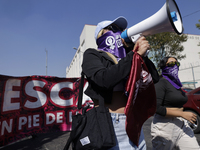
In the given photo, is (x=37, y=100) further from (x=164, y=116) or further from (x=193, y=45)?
(x=193, y=45)

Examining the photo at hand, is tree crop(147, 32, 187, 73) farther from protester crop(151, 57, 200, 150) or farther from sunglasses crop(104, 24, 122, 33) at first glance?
sunglasses crop(104, 24, 122, 33)

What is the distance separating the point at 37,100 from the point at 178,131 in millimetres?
4412

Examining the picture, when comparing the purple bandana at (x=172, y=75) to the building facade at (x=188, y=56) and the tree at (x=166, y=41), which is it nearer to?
the tree at (x=166, y=41)

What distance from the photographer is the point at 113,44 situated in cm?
144

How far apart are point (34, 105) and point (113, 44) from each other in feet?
14.8

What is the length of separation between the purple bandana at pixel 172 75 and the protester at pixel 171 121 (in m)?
0.02

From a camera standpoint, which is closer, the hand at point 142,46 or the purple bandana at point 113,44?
the hand at point 142,46

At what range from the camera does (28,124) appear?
193 inches

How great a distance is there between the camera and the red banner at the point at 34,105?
448 centimetres

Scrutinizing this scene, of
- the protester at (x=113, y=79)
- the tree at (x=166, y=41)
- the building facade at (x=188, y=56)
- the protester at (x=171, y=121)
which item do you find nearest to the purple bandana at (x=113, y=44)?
the protester at (x=113, y=79)

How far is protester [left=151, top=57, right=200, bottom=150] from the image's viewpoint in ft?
6.75

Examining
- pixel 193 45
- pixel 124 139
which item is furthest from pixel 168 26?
pixel 193 45

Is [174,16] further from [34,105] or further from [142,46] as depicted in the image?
[34,105]

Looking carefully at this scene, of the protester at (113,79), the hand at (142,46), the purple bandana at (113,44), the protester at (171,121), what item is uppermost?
the purple bandana at (113,44)
